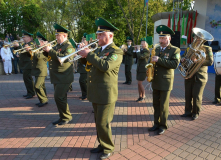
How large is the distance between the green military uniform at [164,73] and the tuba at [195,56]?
0.94 meters

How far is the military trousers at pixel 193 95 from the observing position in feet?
16.3

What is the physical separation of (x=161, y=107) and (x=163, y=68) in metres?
0.84

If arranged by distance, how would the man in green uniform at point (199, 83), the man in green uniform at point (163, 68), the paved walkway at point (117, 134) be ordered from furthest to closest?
the man in green uniform at point (199, 83) → the man in green uniform at point (163, 68) → the paved walkway at point (117, 134)

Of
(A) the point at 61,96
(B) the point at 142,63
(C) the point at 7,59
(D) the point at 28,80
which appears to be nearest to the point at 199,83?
(B) the point at 142,63

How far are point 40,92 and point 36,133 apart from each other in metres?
2.19

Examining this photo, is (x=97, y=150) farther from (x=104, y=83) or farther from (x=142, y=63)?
(x=142, y=63)

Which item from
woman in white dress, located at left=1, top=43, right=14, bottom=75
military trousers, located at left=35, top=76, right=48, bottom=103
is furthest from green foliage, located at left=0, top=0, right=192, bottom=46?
military trousers, located at left=35, top=76, right=48, bottom=103

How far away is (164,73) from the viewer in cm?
402

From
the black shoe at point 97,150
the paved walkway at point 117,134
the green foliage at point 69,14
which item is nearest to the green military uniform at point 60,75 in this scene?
the paved walkway at point 117,134

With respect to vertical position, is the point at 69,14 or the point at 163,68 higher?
the point at 69,14

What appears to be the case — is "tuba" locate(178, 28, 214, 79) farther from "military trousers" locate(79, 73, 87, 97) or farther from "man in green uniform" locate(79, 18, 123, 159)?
"military trousers" locate(79, 73, 87, 97)

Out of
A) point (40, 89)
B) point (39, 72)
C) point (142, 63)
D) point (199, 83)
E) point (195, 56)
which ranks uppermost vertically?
point (195, 56)

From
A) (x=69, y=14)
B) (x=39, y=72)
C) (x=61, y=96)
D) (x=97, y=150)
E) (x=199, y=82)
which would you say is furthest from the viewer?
(x=69, y=14)

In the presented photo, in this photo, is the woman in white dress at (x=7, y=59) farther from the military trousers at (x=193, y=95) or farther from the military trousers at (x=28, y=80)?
the military trousers at (x=193, y=95)
